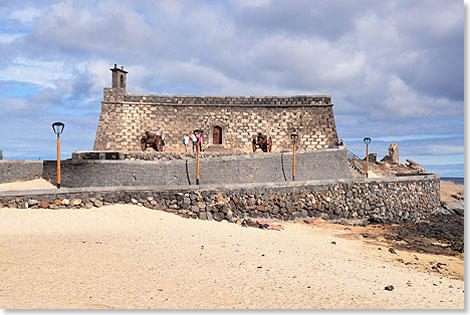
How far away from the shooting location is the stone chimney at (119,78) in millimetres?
31056

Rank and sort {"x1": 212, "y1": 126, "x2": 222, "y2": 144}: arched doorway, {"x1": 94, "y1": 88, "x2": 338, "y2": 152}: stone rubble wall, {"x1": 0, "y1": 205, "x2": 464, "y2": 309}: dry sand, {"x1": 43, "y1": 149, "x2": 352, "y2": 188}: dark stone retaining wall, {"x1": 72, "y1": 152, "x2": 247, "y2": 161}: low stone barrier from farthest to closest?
{"x1": 212, "y1": 126, "x2": 222, "y2": 144}: arched doorway < {"x1": 94, "y1": 88, "x2": 338, "y2": 152}: stone rubble wall < {"x1": 72, "y1": 152, "x2": 247, "y2": 161}: low stone barrier < {"x1": 43, "y1": 149, "x2": 352, "y2": 188}: dark stone retaining wall < {"x1": 0, "y1": 205, "x2": 464, "y2": 309}: dry sand

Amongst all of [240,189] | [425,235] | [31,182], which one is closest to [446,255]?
[425,235]

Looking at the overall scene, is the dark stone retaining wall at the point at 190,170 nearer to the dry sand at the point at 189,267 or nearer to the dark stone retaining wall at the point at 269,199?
the dark stone retaining wall at the point at 269,199

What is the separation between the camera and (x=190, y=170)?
16969mm

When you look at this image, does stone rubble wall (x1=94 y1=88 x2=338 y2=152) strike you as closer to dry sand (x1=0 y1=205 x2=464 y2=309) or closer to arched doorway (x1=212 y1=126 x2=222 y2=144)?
arched doorway (x1=212 y1=126 x2=222 y2=144)

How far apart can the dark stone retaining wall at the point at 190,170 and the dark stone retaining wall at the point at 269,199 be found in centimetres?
200

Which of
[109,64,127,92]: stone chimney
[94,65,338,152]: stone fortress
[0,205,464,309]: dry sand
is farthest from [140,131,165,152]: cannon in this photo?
[0,205,464,309]: dry sand

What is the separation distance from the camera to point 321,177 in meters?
21.7

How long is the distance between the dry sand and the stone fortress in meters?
18.1

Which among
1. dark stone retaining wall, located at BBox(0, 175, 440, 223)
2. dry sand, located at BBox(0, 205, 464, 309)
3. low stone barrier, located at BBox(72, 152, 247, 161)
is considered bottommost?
dry sand, located at BBox(0, 205, 464, 309)

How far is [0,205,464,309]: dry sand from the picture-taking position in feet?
21.5

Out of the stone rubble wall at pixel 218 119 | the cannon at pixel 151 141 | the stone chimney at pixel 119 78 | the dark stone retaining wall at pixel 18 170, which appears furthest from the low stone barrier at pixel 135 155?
the stone chimney at pixel 119 78

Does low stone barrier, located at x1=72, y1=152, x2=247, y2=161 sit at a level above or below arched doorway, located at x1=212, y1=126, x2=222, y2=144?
below

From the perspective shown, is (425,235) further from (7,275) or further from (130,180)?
(7,275)
